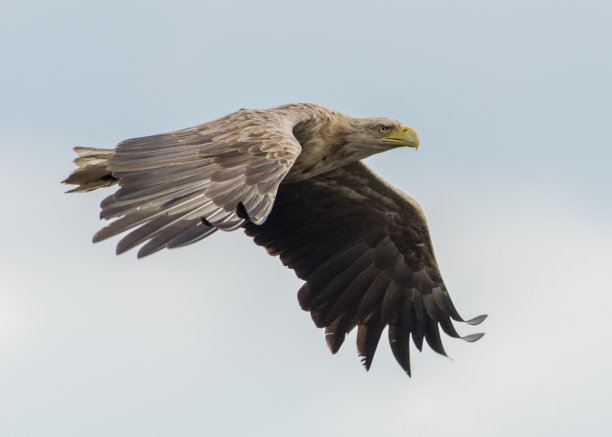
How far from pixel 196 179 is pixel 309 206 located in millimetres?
4050

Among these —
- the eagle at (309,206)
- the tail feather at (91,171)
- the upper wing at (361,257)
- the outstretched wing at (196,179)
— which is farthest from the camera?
the upper wing at (361,257)

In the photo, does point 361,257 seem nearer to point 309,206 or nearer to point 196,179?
point 309,206

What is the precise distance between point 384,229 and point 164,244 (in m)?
5.45

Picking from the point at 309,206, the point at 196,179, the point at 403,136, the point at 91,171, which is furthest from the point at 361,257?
the point at 196,179

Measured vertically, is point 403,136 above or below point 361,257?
above

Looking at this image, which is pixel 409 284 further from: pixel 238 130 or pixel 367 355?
pixel 238 130

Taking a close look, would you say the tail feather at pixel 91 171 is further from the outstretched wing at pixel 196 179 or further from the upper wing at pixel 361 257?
the upper wing at pixel 361 257

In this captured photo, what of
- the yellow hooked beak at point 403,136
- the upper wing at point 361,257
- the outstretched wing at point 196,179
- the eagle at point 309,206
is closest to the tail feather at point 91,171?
the eagle at point 309,206

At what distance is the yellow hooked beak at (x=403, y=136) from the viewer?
1330 cm

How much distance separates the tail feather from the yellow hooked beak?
2.94 m

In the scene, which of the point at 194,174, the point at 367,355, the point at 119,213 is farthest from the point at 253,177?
the point at 367,355

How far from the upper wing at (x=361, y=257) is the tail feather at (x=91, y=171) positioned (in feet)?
6.81

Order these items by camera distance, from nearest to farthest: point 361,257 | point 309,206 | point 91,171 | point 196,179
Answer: point 196,179 < point 91,171 < point 309,206 < point 361,257

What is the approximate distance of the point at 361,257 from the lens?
14.4 m
